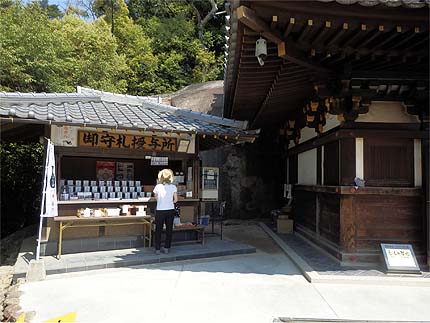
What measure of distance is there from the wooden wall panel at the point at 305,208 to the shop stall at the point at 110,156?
2.54 metres

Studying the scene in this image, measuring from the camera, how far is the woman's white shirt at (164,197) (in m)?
7.02

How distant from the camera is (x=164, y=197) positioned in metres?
7.03

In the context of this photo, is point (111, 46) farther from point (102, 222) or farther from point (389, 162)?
point (389, 162)

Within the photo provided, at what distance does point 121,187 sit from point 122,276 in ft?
8.51

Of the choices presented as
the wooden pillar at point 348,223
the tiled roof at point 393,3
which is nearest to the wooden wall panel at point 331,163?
the wooden pillar at point 348,223

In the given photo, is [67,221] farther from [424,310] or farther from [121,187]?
[424,310]

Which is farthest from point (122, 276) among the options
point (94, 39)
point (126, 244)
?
point (94, 39)

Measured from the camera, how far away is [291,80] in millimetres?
6551

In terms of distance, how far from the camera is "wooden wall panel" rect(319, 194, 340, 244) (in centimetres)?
685

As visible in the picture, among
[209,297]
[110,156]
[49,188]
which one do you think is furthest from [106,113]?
[209,297]

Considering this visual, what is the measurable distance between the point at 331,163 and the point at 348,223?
1462 millimetres

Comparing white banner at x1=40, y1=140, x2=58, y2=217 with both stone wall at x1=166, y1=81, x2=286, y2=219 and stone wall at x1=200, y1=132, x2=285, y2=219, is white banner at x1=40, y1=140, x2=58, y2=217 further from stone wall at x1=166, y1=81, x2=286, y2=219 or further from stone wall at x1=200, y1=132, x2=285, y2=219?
stone wall at x1=200, y1=132, x2=285, y2=219

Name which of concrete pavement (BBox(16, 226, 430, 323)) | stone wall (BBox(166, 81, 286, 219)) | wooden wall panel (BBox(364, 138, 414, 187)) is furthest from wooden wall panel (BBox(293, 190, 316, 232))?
stone wall (BBox(166, 81, 286, 219))

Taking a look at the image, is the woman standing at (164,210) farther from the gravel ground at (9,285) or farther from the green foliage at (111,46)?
the green foliage at (111,46)
